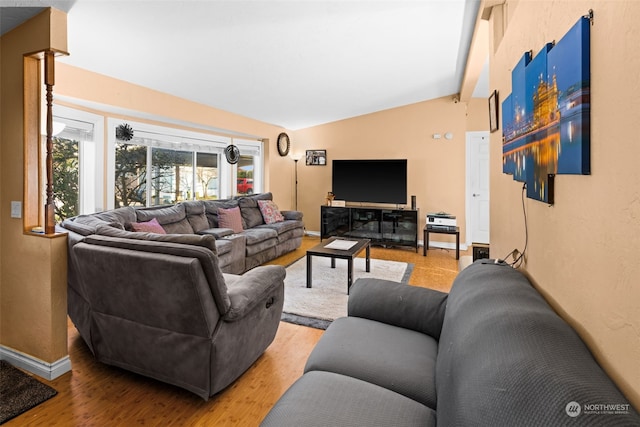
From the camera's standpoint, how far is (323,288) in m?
3.81

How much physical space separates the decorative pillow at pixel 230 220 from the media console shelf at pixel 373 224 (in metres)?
1.95

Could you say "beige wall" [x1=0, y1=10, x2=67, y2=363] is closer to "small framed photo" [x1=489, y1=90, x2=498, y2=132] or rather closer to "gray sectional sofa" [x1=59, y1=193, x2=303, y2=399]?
"gray sectional sofa" [x1=59, y1=193, x2=303, y2=399]

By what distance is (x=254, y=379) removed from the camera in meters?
2.15

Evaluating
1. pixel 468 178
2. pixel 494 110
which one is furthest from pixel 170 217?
pixel 468 178

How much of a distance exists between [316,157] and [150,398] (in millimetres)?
5647

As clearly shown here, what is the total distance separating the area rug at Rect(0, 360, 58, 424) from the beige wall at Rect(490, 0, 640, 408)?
260 centimetres

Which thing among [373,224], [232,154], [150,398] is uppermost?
[232,154]

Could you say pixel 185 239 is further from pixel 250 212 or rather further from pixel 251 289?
pixel 250 212

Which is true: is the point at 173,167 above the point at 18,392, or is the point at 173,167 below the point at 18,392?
above

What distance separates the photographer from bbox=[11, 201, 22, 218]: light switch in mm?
2232

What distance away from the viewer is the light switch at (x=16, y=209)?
2232mm

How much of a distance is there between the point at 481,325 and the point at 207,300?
1.32 meters

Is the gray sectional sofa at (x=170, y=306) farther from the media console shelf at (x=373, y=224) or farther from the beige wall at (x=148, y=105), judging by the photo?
the media console shelf at (x=373, y=224)

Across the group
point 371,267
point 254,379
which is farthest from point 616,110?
point 371,267
